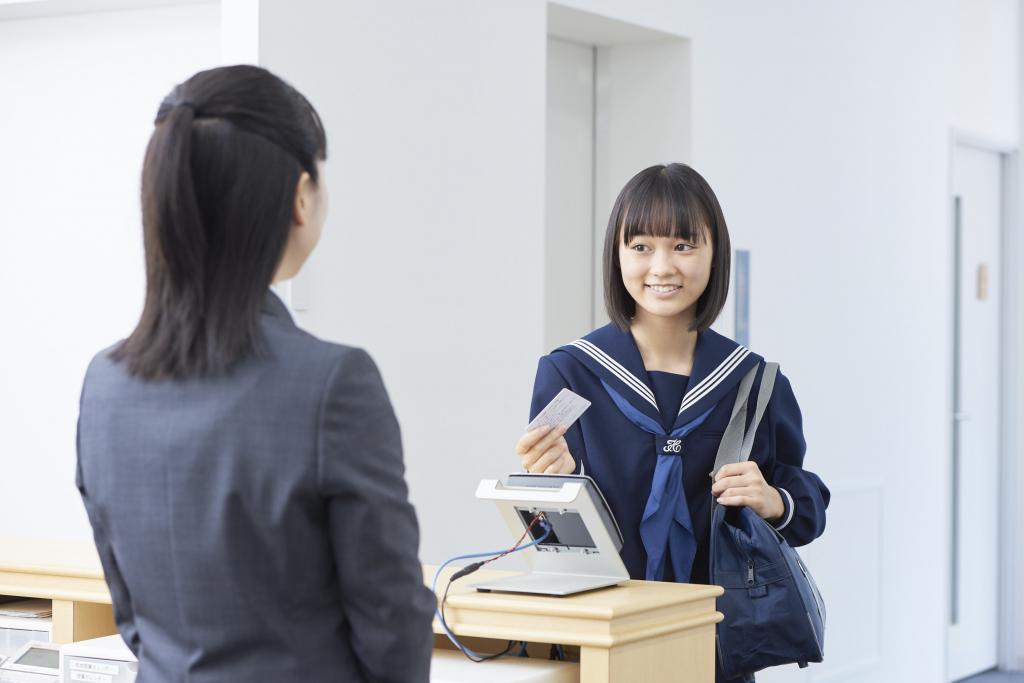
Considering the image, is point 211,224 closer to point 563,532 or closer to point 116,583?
point 116,583

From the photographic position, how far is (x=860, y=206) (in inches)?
202

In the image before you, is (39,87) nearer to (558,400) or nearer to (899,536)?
(558,400)

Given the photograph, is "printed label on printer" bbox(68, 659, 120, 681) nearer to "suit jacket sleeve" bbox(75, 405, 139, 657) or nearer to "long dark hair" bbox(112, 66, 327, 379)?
"suit jacket sleeve" bbox(75, 405, 139, 657)

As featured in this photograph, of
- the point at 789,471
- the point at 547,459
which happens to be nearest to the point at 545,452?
the point at 547,459

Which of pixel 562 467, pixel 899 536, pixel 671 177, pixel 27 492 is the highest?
pixel 671 177

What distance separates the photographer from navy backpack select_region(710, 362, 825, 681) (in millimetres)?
2084

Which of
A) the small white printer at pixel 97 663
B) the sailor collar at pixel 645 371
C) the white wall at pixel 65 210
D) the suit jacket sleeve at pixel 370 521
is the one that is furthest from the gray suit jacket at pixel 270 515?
the white wall at pixel 65 210

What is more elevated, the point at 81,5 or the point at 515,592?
the point at 81,5

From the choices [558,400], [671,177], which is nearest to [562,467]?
[558,400]

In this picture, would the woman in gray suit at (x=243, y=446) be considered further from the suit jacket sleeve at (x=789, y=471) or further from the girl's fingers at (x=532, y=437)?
the suit jacket sleeve at (x=789, y=471)

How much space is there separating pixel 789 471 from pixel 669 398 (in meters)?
0.23

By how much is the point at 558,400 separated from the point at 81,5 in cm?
200

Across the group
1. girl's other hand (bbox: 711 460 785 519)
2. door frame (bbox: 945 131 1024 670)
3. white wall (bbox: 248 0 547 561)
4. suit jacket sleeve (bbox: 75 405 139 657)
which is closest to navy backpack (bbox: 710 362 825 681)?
girl's other hand (bbox: 711 460 785 519)

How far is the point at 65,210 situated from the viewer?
3.45 metres
